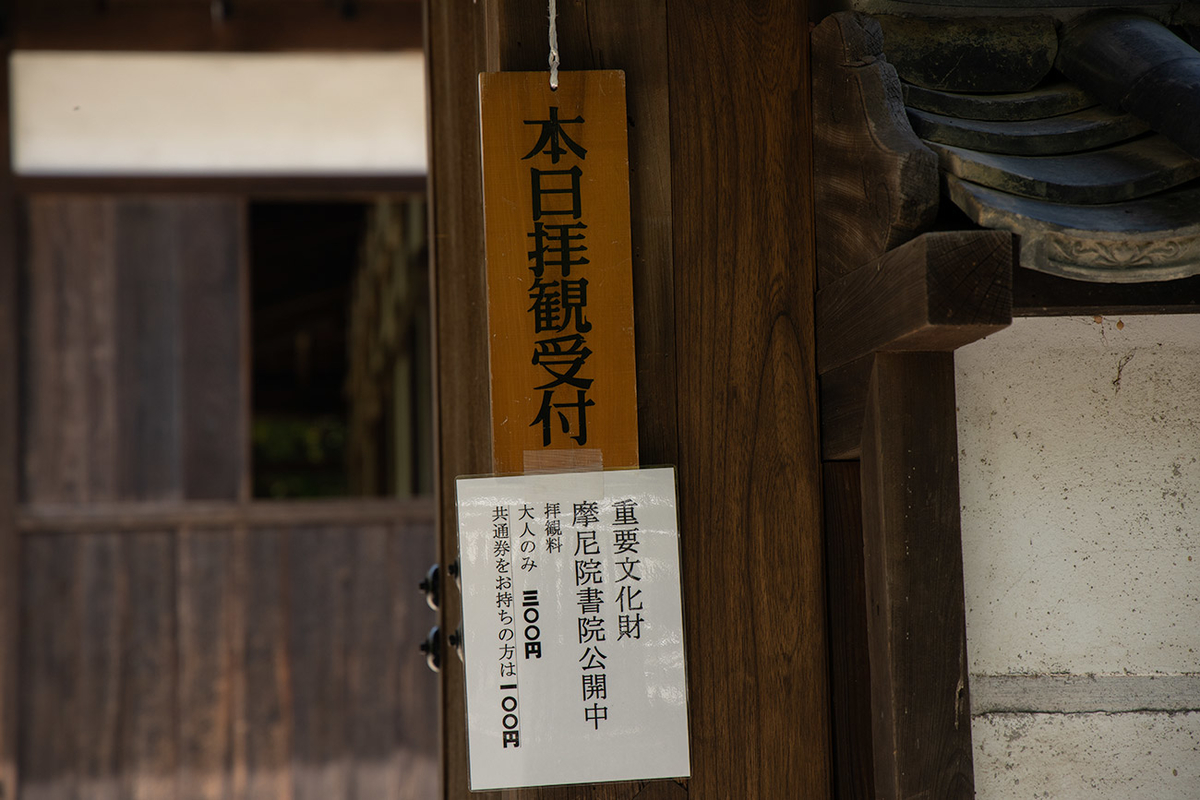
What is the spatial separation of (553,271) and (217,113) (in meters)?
4.38

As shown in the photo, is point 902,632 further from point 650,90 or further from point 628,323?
A: point 650,90

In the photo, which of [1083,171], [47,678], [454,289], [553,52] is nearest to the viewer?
[1083,171]

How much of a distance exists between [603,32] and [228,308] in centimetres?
417

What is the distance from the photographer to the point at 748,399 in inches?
84.4

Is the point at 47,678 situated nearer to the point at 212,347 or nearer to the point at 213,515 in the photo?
the point at 213,515

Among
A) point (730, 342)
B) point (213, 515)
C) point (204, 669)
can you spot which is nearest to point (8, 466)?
point (213, 515)

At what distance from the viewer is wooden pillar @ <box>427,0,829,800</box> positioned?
6.86 ft

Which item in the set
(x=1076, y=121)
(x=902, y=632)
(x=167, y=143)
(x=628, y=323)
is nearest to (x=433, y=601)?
(x=628, y=323)

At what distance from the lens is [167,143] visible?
5.64 m

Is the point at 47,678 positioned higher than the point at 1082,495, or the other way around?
the point at 1082,495

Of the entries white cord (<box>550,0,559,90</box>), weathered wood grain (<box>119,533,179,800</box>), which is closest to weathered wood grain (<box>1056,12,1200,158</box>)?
white cord (<box>550,0,559,90</box>)

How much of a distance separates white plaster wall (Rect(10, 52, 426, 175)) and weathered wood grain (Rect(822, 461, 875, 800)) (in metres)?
4.23

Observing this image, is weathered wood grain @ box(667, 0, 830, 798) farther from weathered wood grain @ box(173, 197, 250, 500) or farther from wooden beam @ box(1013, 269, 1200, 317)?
weathered wood grain @ box(173, 197, 250, 500)

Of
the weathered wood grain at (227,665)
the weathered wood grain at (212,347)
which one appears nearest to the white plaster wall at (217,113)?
the weathered wood grain at (212,347)
